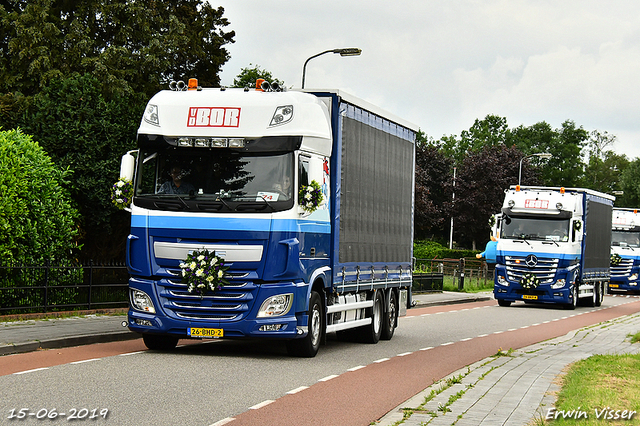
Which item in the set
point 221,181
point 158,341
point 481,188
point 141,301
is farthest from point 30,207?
point 481,188

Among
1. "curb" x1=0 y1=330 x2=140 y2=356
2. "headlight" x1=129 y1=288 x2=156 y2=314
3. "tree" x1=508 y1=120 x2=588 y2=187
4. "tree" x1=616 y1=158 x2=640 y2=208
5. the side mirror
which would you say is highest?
"tree" x1=508 y1=120 x2=588 y2=187

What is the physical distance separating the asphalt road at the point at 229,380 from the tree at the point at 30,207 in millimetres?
4220

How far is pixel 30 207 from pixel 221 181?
280 inches

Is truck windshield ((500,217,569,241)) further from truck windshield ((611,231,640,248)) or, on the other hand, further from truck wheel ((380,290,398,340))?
truck windshield ((611,231,640,248))

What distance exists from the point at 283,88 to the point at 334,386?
16.6 feet

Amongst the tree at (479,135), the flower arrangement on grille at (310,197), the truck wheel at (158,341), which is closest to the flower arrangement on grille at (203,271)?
the flower arrangement on grille at (310,197)

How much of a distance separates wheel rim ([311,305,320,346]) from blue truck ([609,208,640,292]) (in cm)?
3850

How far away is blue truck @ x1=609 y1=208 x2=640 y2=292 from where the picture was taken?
50094 mm

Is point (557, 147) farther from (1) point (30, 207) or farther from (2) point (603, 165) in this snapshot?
(1) point (30, 207)

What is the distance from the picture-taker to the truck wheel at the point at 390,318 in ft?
60.1
